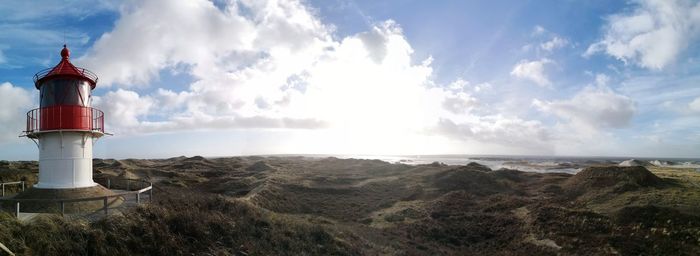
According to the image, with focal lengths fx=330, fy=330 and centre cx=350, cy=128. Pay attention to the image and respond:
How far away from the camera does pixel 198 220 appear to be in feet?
35.2

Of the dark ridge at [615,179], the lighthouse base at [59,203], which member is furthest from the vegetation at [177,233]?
the dark ridge at [615,179]

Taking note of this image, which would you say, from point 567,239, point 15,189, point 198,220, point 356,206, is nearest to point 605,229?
point 567,239

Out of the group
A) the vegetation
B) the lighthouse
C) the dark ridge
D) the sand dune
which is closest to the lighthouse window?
the lighthouse

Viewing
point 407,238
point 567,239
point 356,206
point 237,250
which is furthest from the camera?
point 356,206

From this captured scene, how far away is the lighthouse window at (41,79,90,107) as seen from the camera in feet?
40.7

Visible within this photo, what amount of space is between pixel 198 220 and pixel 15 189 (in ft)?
57.5

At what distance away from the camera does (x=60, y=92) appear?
40.7 feet

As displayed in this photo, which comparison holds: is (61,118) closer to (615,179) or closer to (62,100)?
(62,100)

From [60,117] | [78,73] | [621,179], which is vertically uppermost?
[78,73]

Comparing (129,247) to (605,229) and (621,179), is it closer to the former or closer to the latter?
(605,229)

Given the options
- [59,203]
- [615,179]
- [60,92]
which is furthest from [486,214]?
[60,92]

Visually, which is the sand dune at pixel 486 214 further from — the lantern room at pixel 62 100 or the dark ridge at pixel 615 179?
the lantern room at pixel 62 100

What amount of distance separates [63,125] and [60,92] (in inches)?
49.0

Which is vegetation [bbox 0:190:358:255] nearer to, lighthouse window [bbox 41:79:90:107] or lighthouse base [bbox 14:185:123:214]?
lighthouse base [bbox 14:185:123:214]
